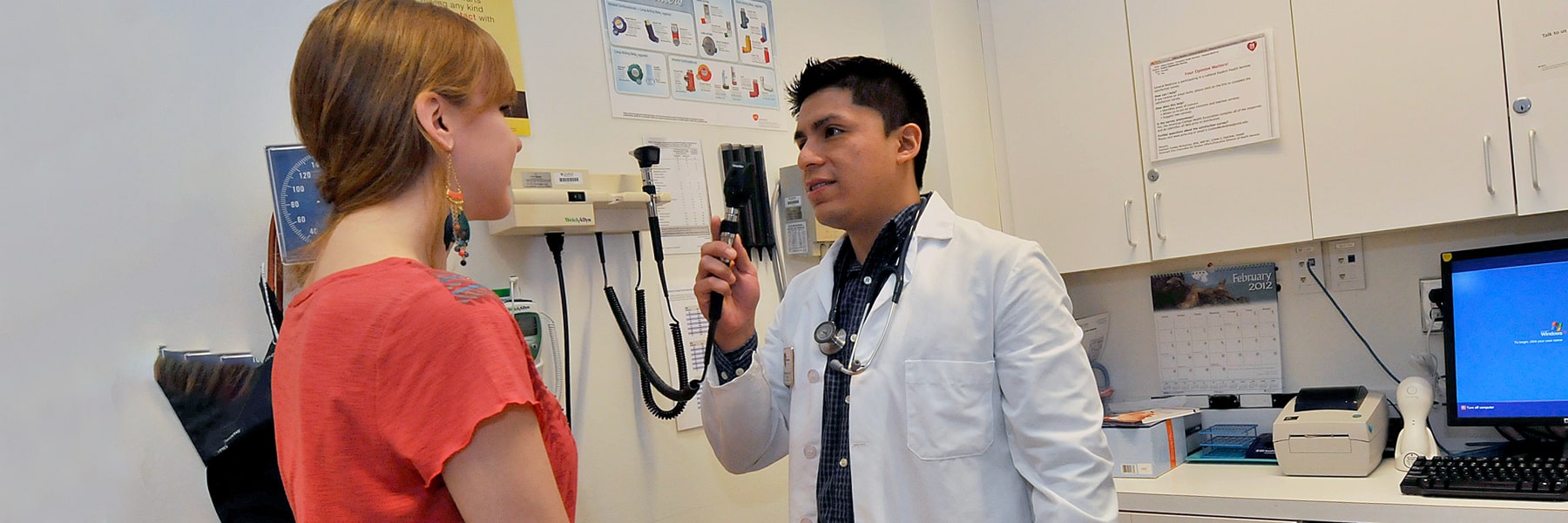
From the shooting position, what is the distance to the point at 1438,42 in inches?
83.6

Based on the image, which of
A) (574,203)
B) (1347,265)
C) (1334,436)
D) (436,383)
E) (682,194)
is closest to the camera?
(436,383)

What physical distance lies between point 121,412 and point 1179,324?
99.1 inches

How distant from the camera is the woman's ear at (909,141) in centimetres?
184

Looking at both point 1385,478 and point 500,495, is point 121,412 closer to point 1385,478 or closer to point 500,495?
point 500,495

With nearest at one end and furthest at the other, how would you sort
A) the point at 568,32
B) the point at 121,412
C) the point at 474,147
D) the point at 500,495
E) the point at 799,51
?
the point at 500,495 < the point at 474,147 < the point at 121,412 < the point at 568,32 < the point at 799,51

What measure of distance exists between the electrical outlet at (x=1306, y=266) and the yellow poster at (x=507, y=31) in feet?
6.62

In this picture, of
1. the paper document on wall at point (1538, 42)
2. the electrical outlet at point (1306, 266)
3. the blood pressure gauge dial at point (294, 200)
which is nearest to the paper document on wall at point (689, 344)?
the blood pressure gauge dial at point (294, 200)

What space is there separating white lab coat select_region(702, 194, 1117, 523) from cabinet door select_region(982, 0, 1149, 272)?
105 cm

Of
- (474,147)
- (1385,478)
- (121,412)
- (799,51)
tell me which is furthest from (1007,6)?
(121,412)

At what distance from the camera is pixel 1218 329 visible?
271cm

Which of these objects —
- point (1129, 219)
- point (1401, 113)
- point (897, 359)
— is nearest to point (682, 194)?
point (897, 359)

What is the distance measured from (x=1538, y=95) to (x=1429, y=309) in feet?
1.92

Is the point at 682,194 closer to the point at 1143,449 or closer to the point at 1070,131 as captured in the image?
the point at 1070,131

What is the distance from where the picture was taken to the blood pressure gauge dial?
1487 millimetres
